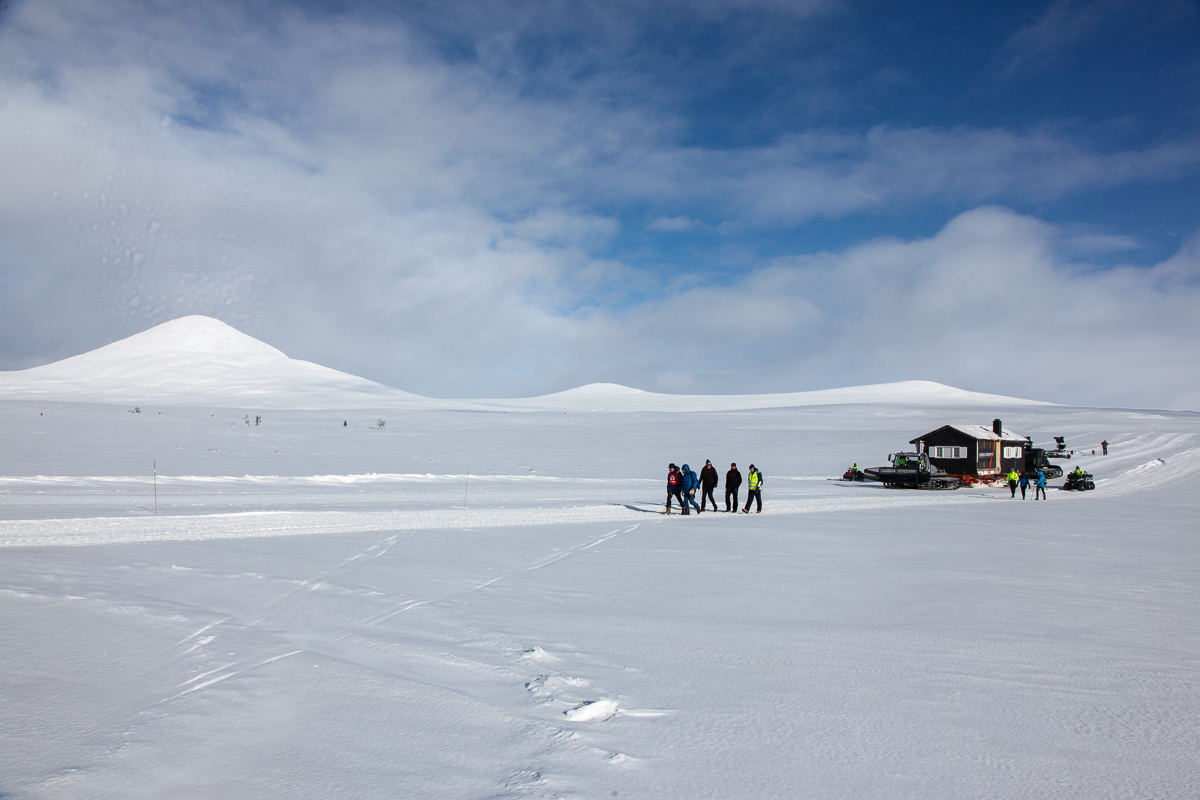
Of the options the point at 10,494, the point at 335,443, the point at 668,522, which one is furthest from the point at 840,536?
the point at 335,443

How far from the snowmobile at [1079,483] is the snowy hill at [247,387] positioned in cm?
7928

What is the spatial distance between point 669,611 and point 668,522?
9498 millimetres

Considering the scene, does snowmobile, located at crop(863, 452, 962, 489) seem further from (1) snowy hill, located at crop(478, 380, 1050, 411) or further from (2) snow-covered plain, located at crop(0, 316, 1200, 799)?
(1) snowy hill, located at crop(478, 380, 1050, 411)

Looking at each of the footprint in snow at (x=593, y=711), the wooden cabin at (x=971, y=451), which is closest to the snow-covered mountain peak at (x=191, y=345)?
the wooden cabin at (x=971, y=451)

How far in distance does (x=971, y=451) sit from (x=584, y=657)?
1469 inches

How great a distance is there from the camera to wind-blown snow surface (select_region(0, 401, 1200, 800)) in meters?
4.07

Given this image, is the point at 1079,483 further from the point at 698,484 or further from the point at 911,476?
the point at 698,484

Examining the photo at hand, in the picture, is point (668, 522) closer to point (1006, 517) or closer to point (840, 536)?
point (840, 536)

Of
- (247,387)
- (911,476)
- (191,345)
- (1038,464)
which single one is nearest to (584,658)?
(911,476)

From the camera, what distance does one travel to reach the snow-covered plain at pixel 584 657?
4.07 metres

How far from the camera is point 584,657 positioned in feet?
20.0

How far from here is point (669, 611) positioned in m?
7.85

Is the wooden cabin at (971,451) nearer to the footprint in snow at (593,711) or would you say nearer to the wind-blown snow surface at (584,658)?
the wind-blown snow surface at (584,658)

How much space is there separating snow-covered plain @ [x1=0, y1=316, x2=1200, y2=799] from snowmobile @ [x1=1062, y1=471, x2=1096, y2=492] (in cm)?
1662
